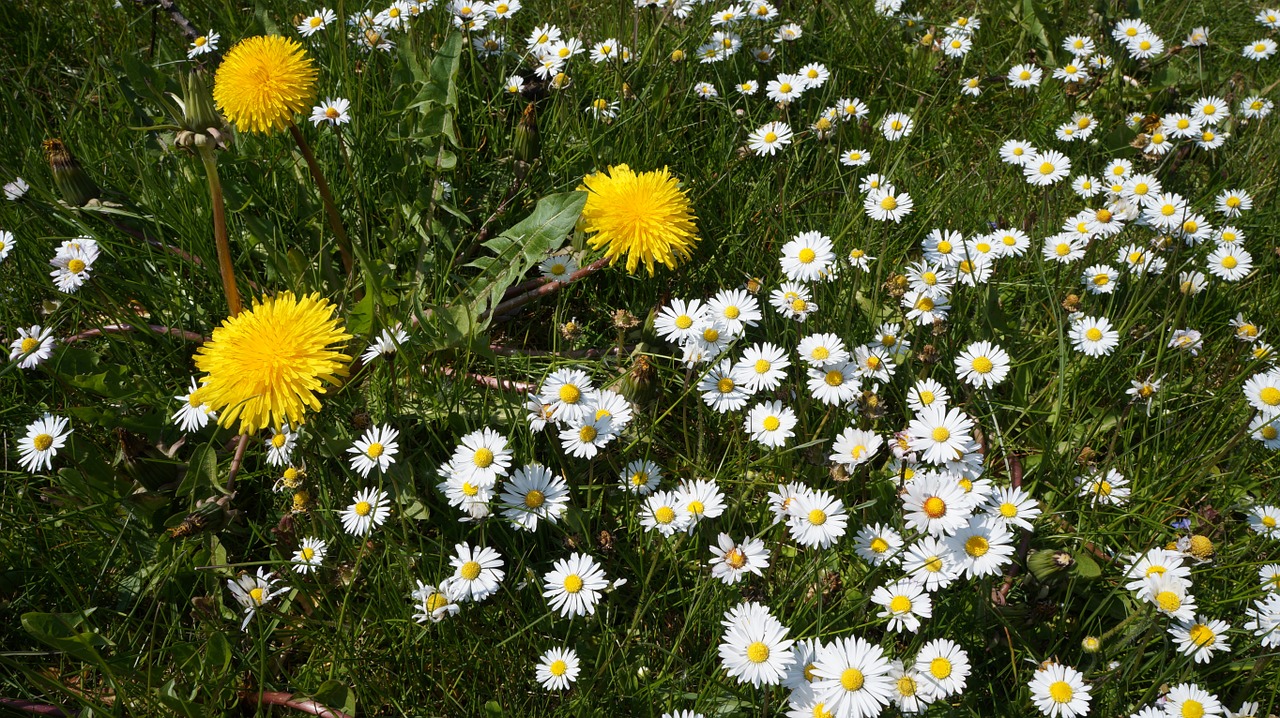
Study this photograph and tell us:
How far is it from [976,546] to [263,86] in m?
1.74

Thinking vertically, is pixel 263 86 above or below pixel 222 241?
above

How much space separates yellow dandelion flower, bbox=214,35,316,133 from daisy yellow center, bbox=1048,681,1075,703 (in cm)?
191

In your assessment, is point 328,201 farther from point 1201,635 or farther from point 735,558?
point 1201,635

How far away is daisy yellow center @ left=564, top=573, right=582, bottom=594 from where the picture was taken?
1666mm

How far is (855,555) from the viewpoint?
1845 millimetres

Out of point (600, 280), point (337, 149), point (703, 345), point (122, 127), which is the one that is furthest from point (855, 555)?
→ point (122, 127)

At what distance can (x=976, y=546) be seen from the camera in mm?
1629

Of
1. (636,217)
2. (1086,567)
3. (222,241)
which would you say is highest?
(636,217)

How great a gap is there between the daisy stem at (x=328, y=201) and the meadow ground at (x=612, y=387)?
0.02 m

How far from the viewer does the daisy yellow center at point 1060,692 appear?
5.00 feet

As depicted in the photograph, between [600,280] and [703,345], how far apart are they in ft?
1.65

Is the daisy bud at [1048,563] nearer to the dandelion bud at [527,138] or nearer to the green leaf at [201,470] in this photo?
the dandelion bud at [527,138]

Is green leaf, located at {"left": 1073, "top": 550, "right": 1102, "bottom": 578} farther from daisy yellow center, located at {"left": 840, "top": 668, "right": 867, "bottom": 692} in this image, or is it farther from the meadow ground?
daisy yellow center, located at {"left": 840, "top": 668, "right": 867, "bottom": 692}

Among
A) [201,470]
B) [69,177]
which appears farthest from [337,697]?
[69,177]
